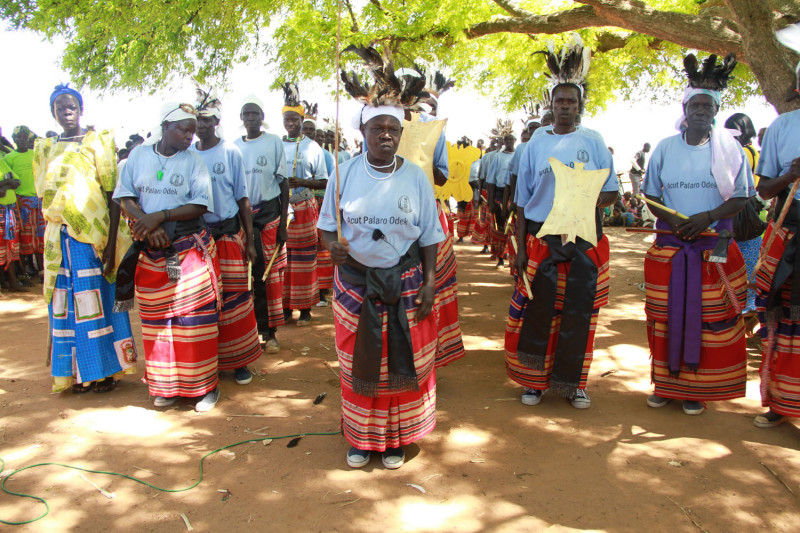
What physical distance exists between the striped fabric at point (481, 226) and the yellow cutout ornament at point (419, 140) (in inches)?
301

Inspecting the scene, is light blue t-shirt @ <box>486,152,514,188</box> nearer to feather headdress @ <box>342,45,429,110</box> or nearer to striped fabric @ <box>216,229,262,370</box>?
striped fabric @ <box>216,229,262,370</box>

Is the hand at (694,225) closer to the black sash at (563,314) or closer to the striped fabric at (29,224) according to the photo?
the black sash at (563,314)

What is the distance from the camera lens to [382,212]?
125 inches

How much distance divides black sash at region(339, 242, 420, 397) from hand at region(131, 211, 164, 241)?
154cm

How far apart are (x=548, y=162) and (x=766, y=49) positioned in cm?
325

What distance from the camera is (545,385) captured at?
4.26m

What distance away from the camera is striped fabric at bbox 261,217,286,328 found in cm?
571

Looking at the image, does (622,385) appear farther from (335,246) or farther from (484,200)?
(484,200)

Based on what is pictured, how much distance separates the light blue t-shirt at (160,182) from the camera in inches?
161

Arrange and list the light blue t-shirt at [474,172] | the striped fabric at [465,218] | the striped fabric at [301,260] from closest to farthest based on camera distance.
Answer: the striped fabric at [301,260] < the light blue t-shirt at [474,172] < the striped fabric at [465,218]

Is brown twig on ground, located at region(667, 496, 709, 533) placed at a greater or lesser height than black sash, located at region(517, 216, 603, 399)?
lesser

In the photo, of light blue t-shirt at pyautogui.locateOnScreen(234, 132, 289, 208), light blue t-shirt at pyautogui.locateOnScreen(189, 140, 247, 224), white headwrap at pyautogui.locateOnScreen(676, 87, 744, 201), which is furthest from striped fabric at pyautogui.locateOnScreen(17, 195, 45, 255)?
white headwrap at pyautogui.locateOnScreen(676, 87, 744, 201)

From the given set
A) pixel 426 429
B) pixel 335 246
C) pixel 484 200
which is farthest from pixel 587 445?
pixel 484 200

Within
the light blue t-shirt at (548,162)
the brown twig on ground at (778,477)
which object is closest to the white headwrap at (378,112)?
the light blue t-shirt at (548,162)
